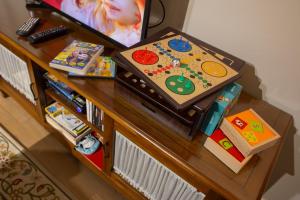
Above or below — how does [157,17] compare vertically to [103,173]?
above

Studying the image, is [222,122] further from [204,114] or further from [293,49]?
[293,49]

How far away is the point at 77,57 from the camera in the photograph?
950 millimetres

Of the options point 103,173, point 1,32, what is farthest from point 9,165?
point 1,32

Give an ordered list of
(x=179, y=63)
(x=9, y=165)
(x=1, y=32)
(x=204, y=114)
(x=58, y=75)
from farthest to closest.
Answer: (x=9, y=165), (x=1, y=32), (x=58, y=75), (x=179, y=63), (x=204, y=114)

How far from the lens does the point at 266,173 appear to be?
2.33ft

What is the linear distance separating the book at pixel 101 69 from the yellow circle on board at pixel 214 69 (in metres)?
0.33

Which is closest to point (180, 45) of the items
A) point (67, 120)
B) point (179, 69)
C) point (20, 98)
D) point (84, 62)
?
point (179, 69)

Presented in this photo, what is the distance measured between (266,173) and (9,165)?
1.24 metres

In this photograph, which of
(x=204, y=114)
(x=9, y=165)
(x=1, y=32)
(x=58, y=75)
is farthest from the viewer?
(x=9, y=165)

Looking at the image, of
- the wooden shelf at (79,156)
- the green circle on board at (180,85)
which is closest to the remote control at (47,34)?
the wooden shelf at (79,156)

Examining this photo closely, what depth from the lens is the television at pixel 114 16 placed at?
0.91m

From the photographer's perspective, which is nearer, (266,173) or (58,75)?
(266,173)

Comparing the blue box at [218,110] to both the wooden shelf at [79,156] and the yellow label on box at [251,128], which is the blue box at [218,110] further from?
the wooden shelf at [79,156]

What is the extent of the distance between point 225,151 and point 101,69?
54 centimetres
